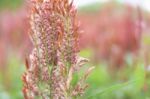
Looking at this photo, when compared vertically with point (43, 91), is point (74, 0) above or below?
above

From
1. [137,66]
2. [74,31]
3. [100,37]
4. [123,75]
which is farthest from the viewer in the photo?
[100,37]

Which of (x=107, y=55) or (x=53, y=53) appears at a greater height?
(x=53, y=53)

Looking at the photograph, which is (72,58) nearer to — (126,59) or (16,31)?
(126,59)

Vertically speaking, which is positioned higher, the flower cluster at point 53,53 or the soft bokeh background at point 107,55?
the flower cluster at point 53,53

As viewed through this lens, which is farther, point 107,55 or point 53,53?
point 107,55

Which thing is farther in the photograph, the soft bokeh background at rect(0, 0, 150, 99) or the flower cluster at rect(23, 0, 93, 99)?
the soft bokeh background at rect(0, 0, 150, 99)

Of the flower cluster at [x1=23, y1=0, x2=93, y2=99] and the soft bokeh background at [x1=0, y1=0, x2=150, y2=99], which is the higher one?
the flower cluster at [x1=23, y1=0, x2=93, y2=99]

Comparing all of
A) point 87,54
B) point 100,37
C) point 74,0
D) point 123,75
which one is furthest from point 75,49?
point 100,37

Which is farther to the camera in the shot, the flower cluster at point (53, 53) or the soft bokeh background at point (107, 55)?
the soft bokeh background at point (107, 55)
